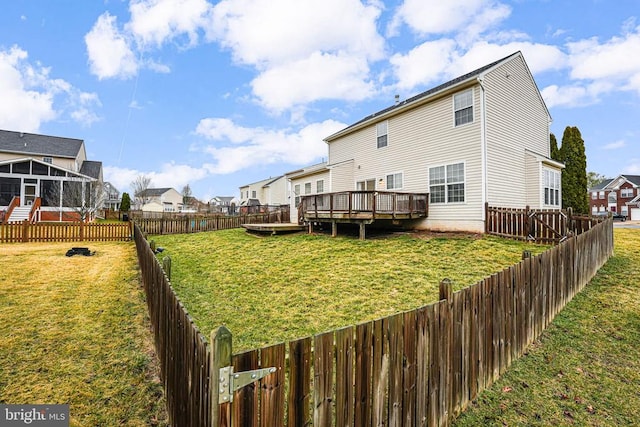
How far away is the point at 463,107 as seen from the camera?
44.1 ft

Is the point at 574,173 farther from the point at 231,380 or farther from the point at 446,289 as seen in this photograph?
the point at 231,380

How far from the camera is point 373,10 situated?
45.5 ft

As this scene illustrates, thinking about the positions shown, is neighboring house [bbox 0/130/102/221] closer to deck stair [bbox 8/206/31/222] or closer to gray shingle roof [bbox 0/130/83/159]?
deck stair [bbox 8/206/31/222]

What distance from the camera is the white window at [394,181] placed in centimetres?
1612

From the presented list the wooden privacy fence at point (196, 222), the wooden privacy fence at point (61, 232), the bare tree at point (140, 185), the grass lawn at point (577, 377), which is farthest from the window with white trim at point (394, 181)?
the bare tree at point (140, 185)

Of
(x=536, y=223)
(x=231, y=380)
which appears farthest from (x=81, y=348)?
(x=536, y=223)

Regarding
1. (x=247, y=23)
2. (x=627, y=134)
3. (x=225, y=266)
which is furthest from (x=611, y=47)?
(x=627, y=134)

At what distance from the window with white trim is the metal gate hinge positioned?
49.9 ft

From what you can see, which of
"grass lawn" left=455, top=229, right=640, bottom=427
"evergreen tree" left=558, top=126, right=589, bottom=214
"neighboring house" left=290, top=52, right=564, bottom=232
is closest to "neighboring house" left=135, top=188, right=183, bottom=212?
"neighboring house" left=290, top=52, right=564, bottom=232

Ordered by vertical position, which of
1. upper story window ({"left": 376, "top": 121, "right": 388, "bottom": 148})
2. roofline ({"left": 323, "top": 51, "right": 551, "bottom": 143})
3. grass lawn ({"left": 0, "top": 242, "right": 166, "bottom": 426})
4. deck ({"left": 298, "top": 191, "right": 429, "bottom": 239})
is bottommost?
grass lawn ({"left": 0, "top": 242, "right": 166, "bottom": 426})

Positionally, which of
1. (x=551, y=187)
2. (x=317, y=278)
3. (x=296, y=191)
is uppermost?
(x=296, y=191)

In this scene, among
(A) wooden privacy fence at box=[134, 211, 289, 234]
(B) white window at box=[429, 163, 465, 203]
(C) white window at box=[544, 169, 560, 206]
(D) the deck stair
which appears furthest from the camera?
(D) the deck stair

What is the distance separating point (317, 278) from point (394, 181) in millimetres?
10117

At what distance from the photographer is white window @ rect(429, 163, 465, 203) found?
13422 mm
